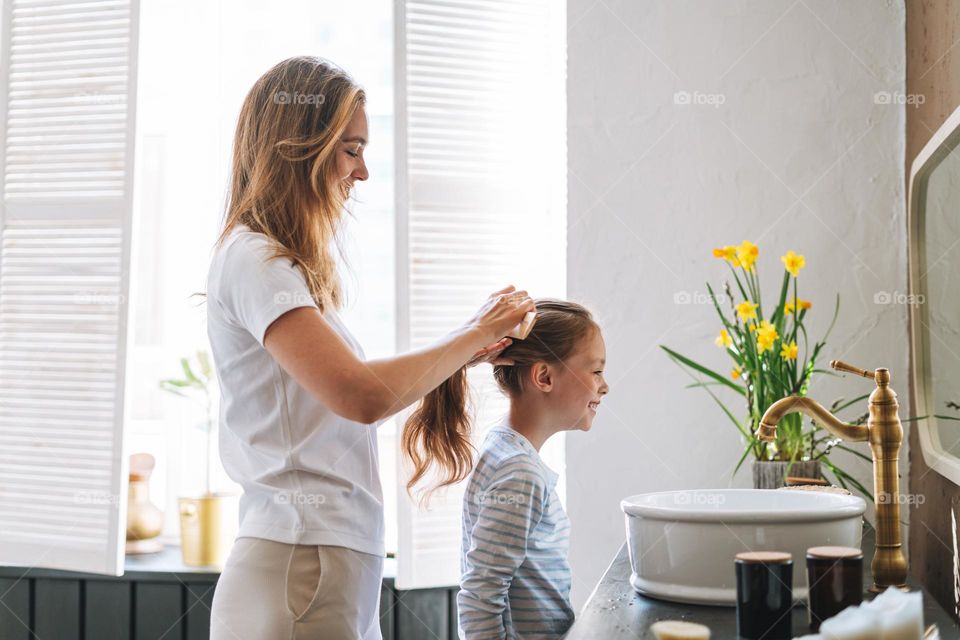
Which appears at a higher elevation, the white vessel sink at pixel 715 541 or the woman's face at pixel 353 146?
the woman's face at pixel 353 146

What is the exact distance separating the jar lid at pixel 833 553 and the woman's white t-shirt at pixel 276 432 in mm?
535

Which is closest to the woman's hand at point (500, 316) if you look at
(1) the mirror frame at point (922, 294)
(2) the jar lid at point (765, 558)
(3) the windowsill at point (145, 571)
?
(2) the jar lid at point (765, 558)

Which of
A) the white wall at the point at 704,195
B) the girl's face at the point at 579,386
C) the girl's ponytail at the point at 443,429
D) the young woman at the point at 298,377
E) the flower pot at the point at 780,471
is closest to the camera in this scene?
the young woman at the point at 298,377

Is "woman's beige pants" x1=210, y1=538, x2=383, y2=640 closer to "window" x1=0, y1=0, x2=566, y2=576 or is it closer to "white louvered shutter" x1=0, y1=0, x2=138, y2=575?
"window" x1=0, y1=0, x2=566, y2=576

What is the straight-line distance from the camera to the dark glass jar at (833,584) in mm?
883

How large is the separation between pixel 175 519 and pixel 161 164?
41.0 inches

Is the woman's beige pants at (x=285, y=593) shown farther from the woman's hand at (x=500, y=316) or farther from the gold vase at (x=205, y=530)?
the gold vase at (x=205, y=530)

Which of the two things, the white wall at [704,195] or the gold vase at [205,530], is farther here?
the gold vase at [205,530]

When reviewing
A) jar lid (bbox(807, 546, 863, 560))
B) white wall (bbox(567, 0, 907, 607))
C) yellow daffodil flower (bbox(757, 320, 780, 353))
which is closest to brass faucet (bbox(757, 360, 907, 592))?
jar lid (bbox(807, 546, 863, 560))

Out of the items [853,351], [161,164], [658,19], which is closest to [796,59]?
[658,19]

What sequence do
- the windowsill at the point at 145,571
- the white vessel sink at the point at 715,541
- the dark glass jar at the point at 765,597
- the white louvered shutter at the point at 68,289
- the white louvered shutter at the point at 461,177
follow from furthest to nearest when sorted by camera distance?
the windowsill at the point at 145,571 → the white louvered shutter at the point at 68,289 → the white louvered shutter at the point at 461,177 → the white vessel sink at the point at 715,541 → the dark glass jar at the point at 765,597

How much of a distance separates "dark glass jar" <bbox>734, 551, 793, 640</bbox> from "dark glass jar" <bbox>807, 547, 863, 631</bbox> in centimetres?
4

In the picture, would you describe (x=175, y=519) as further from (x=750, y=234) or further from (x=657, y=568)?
(x=657, y=568)

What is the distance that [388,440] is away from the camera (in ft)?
8.54
